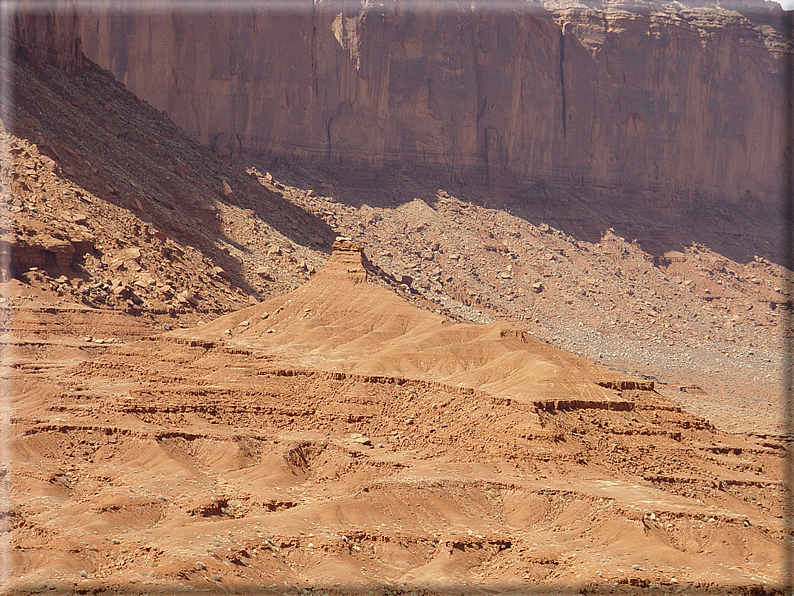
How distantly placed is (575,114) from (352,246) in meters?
55.9

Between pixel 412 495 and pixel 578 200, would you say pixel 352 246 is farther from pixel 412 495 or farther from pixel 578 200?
pixel 578 200

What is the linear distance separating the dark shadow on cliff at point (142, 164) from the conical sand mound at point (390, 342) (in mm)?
16297

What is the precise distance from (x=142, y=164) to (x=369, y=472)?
34.9 metres

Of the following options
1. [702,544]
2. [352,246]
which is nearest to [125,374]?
[352,246]

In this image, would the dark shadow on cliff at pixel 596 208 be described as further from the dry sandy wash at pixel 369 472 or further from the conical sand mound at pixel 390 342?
the dry sandy wash at pixel 369 472

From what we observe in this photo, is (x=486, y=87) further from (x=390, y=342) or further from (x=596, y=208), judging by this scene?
(x=390, y=342)

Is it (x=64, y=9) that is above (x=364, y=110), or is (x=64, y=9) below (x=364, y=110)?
above

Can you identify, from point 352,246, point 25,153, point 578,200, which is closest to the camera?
point 352,246

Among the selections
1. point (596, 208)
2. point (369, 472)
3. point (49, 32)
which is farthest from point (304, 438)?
point (596, 208)

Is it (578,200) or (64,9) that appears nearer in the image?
(64,9)

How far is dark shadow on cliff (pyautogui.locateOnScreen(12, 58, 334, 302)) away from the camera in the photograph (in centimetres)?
5425

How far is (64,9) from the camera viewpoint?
61438 mm

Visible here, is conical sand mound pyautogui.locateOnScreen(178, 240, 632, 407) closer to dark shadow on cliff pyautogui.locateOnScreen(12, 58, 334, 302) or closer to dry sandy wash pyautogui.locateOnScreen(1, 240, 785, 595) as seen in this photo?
dry sandy wash pyautogui.locateOnScreen(1, 240, 785, 595)

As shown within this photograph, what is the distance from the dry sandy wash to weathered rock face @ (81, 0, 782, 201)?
41.6 meters
